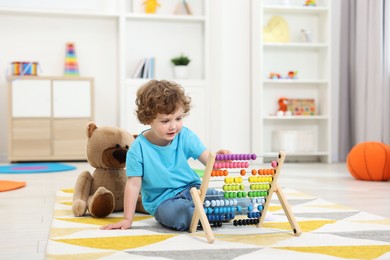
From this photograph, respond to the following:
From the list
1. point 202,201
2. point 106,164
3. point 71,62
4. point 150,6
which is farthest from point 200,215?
point 150,6

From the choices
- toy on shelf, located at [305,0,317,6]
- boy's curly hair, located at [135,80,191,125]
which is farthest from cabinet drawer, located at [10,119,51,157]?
boy's curly hair, located at [135,80,191,125]

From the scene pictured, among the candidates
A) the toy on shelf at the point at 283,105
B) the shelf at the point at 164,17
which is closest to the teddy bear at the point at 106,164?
the toy on shelf at the point at 283,105

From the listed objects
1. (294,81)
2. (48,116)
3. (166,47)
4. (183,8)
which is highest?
(183,8)

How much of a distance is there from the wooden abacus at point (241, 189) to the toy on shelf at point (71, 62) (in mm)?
3710

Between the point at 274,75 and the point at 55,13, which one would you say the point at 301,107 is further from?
the point at 55,13

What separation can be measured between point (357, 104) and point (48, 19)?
122 inches

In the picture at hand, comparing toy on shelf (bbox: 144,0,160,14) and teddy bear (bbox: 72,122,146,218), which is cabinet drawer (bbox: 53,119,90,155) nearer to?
toy on shelf (bbox: 144,0,160,14)

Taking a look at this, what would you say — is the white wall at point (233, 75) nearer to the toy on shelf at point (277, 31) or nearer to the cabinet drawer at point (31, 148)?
the toy on shelf at point (277, 31)

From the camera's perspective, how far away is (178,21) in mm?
5629

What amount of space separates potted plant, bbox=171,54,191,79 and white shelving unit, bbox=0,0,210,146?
11 centimetres

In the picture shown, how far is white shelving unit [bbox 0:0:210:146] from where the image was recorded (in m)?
5.26

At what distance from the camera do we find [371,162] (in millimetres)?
3494

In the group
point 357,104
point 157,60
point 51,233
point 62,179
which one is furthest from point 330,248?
point 157,60

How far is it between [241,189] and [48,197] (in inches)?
50.2
